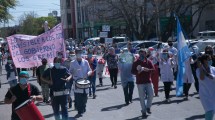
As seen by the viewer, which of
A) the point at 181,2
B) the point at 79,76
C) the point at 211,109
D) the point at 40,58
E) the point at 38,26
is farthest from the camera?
the point at 38,26

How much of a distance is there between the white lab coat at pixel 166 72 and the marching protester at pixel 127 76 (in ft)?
3.35

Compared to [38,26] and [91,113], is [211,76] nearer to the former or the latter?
[91,113]

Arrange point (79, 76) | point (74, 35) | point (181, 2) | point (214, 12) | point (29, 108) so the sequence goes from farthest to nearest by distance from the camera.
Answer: point (74, 35)
point (214, 12)
point (181, 2)
point (79, 76)
point (29, 108)

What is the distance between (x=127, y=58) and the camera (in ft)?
49.0

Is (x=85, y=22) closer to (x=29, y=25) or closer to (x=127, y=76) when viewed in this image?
(x=29, y=25)

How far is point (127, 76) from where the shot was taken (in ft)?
48.1

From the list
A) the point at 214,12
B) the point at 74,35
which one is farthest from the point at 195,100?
the point at 74,35

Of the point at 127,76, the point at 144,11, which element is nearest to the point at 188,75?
the point at 127,76

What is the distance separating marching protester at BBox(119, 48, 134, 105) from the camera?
575 inches

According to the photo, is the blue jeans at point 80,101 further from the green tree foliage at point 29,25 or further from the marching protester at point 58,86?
the green tree foliage at point 29,25

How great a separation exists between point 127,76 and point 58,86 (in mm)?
4183

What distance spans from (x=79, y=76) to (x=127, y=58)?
2434mm

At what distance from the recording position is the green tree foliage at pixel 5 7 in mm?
20353

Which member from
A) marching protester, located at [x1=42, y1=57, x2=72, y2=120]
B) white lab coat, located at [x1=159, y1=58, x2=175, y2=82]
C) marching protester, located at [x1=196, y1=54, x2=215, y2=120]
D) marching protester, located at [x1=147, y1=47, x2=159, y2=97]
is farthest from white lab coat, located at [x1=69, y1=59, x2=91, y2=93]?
marching protester, located at [x1=196, y1=54, x2=215, y2=120]
